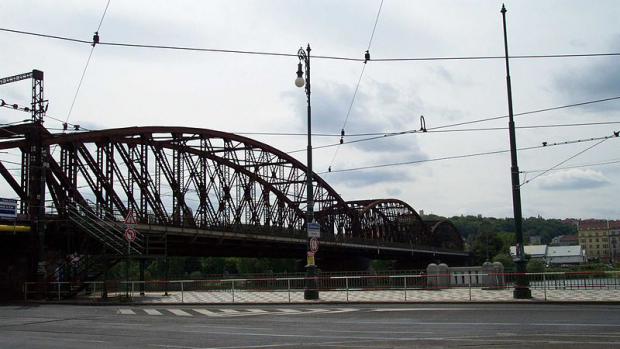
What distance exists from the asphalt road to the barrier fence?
5.05 meters

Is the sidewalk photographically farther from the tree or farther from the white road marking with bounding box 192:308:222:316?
the tree

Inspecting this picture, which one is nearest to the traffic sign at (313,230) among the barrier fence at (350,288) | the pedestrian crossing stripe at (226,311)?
the barrier fence at (350,288)

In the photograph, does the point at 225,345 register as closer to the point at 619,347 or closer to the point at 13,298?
the point at 619,347

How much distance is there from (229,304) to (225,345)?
1562cm

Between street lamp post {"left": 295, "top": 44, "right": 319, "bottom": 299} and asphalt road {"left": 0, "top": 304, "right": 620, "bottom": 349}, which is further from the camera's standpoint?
street lamp post {"left": 295, "top": 44, "right": 319, "bottom": 299}

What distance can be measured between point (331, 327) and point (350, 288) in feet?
64.0

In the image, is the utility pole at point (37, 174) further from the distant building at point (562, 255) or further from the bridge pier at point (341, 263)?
the distant building at point (562, 255)

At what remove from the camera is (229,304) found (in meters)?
28.7

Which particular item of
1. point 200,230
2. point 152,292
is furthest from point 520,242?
point 200,230

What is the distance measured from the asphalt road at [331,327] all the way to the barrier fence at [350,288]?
5053 mm

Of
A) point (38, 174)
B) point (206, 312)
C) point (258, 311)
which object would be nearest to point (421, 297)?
point (258, 311)

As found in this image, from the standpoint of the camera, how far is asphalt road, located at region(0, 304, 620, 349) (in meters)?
13.2

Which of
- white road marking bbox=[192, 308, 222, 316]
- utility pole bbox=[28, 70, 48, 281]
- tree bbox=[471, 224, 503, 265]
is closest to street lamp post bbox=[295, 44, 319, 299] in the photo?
white road marking bbox=[192, 308, 222, 316]

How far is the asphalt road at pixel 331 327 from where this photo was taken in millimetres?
13172
